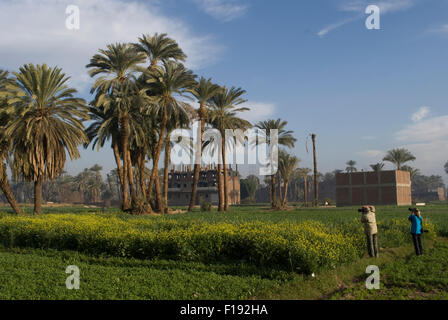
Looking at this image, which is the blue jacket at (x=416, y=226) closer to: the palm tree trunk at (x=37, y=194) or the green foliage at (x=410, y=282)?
the green foliage at (x=410, y=282)

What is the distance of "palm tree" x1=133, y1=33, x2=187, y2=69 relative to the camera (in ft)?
136

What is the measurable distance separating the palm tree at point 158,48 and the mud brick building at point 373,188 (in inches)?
1721

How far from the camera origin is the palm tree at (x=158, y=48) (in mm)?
41562

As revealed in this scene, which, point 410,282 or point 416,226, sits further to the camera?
point 416,226

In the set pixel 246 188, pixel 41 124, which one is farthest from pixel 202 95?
pixel 246 188

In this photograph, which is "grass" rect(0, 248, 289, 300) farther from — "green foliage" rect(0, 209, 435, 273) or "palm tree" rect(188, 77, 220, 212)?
"palm tree" rect(188, 77, 220, 212)

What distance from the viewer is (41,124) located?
28281mm

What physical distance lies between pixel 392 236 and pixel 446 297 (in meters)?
7.85

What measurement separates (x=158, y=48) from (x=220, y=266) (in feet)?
115

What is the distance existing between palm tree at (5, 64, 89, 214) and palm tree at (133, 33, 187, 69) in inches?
550

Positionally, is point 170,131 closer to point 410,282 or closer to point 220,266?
point 220,266

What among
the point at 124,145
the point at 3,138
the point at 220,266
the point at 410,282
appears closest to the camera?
the point at 410,282
